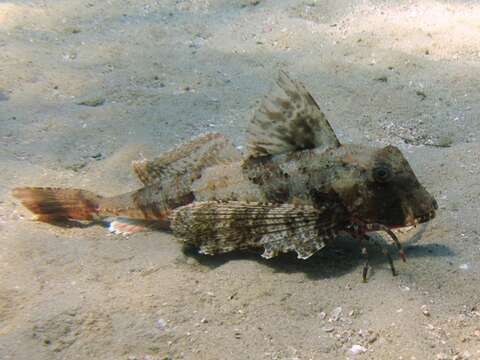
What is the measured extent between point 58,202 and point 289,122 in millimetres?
2111

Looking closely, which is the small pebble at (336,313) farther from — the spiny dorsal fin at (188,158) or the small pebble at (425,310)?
the spiny dorsal fin at (188,158)

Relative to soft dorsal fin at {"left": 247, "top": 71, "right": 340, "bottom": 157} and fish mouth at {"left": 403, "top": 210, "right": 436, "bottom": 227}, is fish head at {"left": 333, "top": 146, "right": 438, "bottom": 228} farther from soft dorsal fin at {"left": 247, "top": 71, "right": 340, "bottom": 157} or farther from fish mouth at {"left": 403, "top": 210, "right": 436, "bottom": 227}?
soft dorsal fin at {"left": 247, "top": 71, "right": 340, "bottom": 157}

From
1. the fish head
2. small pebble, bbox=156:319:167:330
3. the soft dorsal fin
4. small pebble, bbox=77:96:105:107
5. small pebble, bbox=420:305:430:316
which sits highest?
the soft dorsal fin

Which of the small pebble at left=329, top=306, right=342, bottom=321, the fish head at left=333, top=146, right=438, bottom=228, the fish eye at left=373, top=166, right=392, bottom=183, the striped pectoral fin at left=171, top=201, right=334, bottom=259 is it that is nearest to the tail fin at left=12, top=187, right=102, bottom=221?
the striped pectoral fin at left=171, top=201, right=334, bottom=259

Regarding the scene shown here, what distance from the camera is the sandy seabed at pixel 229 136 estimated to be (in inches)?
116

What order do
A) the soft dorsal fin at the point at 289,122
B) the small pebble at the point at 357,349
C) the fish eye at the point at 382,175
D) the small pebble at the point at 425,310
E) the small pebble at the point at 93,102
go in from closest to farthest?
1. the small pebble at the point at 357,349
2. the small pebble at the point at 425,310
3. the fish eye at the point at 382,175
4. the soft dorsal fin at the point at 289,122
5. the small pebble at the point at 93,102

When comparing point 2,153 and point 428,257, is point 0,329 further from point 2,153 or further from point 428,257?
point 428,257

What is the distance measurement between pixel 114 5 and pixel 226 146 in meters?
5.25

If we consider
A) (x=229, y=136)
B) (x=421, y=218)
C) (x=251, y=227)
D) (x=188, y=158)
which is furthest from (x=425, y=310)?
(x=229, y=136)

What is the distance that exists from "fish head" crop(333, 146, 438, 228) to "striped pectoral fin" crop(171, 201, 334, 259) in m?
0.24

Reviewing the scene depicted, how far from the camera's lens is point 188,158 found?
4281 mm

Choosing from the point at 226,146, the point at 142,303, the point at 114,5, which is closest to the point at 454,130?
the point at 226,146

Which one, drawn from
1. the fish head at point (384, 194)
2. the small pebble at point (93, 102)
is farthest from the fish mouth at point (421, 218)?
the small pebble at point (93, 102)

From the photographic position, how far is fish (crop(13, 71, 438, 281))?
137 inches
